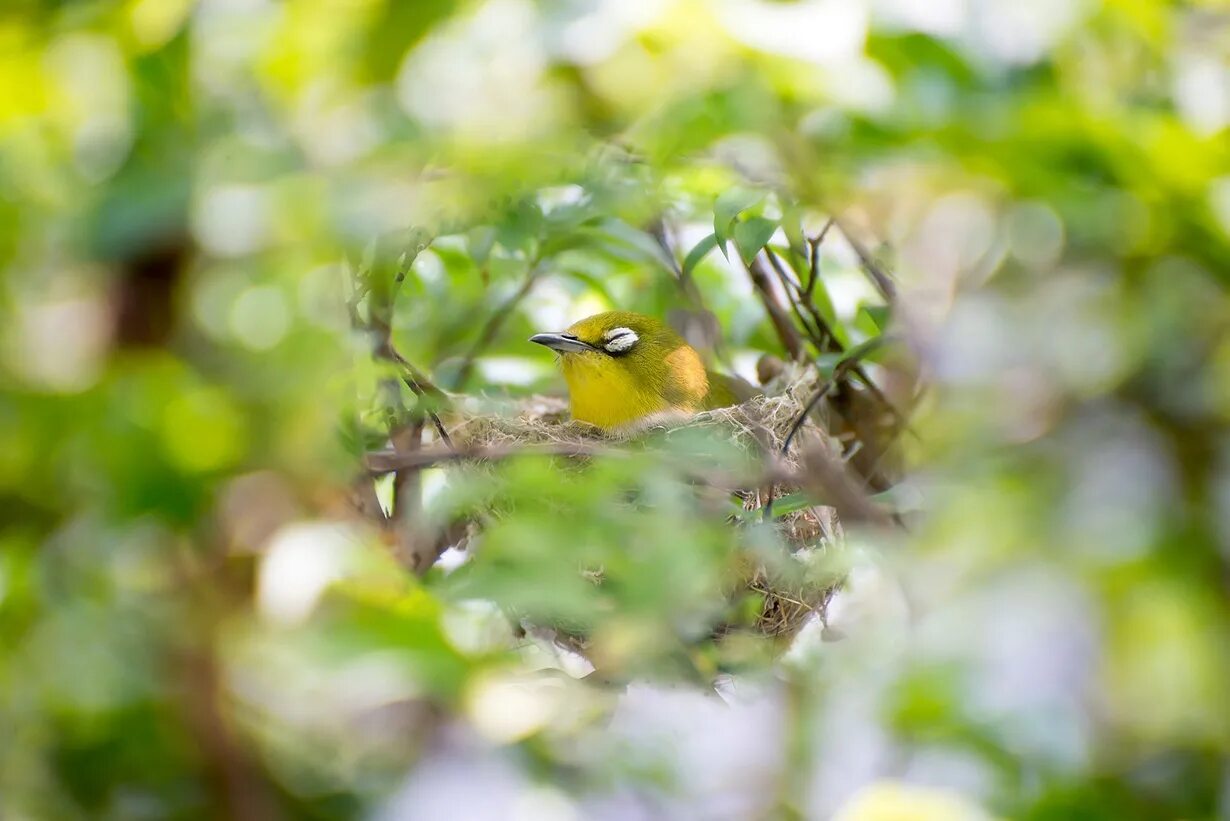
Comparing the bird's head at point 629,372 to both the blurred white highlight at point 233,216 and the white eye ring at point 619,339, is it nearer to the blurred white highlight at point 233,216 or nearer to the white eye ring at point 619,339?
the white eye ring at point 619,339

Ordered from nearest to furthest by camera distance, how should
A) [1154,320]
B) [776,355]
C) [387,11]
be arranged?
[387,11] → [1154,320] → [776,355]

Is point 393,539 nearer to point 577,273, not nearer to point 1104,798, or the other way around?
point 577,273

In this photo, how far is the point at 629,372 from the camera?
353 cm

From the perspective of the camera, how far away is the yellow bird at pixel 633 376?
3.48m

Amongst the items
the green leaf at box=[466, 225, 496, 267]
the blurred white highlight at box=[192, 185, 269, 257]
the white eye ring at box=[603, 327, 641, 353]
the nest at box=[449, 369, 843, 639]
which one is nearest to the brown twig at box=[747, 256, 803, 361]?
the nest at box=[449, 369, 843, 639]

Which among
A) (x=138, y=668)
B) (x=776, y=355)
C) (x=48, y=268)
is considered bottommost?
(x=776, y=355)

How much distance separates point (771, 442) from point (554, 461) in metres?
0.54

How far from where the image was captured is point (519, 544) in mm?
1218

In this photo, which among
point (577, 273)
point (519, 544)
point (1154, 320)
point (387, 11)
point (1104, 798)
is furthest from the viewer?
point (577, 273)

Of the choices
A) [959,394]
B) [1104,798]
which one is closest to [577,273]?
[959,394]

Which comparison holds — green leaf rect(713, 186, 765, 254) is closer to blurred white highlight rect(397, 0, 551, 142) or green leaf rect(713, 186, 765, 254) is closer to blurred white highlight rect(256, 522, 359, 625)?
blurred white highlight rect(397, 0, 551, 142)

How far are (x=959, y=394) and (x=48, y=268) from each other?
1672 mm

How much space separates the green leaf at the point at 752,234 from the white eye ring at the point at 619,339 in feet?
5.17

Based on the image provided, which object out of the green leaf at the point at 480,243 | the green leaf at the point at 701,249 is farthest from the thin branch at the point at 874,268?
the green leaf at the point at 480,243
